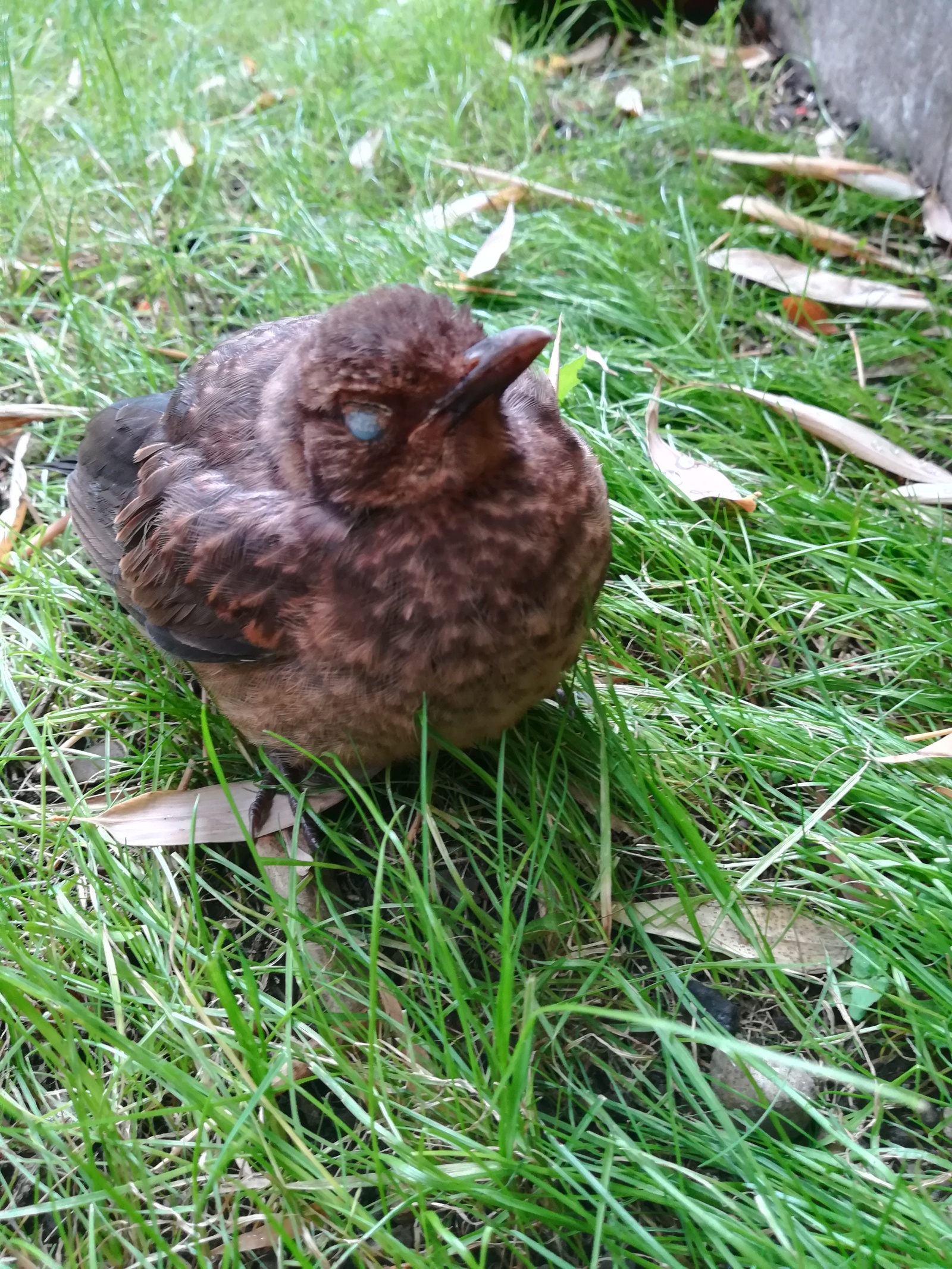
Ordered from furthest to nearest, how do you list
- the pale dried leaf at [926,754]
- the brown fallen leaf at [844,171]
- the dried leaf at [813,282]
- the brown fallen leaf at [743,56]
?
the brown fallen leaf at [743,56] → the brown fallen leaf at [844,171] → the dried leaf at [813,282] → the pale dried leaf at [926,754]

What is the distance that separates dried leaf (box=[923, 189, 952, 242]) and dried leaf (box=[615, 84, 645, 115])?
3.69ft

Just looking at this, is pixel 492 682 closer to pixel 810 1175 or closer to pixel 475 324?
pixel 475 324

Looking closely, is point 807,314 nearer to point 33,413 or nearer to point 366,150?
point 366,150

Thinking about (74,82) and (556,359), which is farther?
(74,82)

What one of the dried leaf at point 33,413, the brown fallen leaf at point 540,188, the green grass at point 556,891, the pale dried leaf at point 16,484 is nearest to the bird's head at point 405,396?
the green grass at point 556,891

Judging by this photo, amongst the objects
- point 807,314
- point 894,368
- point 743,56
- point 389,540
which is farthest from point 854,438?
point 743,56

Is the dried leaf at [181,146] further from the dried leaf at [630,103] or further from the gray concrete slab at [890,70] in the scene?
the gray concrete slab at [890,70]

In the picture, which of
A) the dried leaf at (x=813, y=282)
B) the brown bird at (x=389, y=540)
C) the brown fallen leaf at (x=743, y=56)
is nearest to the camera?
the brown bird at (x=389, y=540)

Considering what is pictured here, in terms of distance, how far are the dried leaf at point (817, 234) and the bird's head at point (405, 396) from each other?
1.73 metres

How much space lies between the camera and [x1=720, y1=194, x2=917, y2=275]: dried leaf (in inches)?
106

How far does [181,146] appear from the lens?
3402mm

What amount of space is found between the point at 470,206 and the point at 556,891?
2.31 metres

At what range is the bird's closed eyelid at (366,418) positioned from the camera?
4.55ft

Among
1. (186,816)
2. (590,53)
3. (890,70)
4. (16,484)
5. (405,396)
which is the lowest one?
(186,816)
